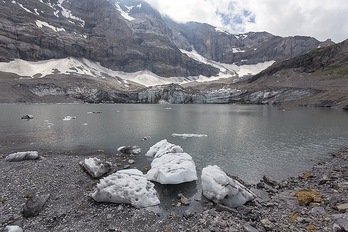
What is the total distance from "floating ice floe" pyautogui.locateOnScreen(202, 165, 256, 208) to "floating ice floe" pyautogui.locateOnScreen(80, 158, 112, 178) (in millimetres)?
10963

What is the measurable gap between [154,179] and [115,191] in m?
5.49

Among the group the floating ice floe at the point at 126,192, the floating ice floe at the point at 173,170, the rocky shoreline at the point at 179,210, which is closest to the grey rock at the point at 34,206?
the rocky shoreline at the point at 179,210

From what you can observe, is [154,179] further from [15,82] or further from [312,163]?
[15,82]

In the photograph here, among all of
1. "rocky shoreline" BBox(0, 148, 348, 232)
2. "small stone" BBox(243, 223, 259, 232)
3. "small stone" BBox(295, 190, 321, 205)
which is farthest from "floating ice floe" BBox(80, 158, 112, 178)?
"small stone" BBox(295, 190, 321, 205)

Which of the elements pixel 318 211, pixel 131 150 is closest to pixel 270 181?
pixel 318 211

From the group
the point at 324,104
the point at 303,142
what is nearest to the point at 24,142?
the point at 303,142

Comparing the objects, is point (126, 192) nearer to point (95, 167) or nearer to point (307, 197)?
point (95, 167)

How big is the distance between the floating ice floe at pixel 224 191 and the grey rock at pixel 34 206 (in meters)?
12.6

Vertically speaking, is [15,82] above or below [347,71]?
below

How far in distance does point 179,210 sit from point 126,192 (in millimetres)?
4328

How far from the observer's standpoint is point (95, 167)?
88.4ft

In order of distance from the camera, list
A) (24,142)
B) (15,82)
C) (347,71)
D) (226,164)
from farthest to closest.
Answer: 1. (15,82)
2. (347,71)
3. (24,142)
4. (226,164)

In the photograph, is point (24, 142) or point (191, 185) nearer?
point (191, 185)

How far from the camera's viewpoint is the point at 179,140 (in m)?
48.4
